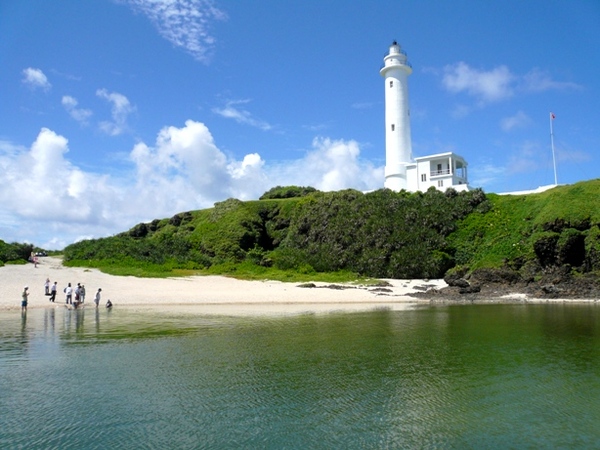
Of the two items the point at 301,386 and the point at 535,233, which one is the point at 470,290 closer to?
the point at 535,233

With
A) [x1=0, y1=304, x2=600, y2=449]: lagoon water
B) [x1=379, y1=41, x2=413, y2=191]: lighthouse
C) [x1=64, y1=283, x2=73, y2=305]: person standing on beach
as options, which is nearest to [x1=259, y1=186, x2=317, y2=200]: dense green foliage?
[x1=379, y1=41, x2=413, y2=191]: lighthouse

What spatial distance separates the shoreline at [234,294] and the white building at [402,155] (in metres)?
18.0

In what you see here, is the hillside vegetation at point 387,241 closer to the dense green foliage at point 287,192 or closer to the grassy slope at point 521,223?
the grassy slope at point 521,223

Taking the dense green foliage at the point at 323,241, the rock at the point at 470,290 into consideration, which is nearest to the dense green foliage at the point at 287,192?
the dense green foliage at the point at 323,241

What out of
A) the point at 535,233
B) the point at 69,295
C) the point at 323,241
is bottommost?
the point at 69,295

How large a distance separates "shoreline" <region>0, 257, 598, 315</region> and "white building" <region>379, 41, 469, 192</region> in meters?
18.0

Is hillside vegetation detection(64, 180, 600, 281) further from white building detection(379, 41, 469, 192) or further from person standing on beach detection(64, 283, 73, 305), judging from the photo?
person standing on beach detection(64, 283, 73, 305)

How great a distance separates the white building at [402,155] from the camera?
53.5 meters

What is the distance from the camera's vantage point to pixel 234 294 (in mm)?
33406

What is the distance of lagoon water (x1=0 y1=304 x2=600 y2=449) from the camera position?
Result: 890 centimetres

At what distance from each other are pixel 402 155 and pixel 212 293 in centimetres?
3189

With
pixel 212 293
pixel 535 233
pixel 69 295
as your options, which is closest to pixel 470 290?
pixel 535 233

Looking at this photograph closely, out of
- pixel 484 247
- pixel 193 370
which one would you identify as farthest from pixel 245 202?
pixel 193 370

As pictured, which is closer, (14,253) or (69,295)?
(69,295)
